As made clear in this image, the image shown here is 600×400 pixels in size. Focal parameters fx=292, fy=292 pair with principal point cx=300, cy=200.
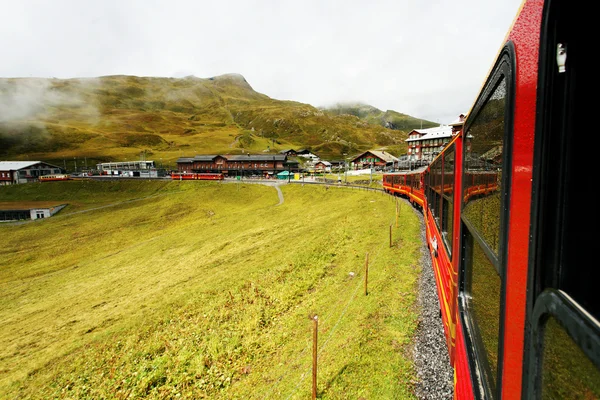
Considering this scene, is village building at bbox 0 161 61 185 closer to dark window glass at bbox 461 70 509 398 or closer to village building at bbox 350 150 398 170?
village building at bbox 350 150 398 170

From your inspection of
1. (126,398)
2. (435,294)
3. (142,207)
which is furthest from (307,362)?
(142,207)

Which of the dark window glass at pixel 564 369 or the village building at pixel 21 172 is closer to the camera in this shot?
the dark window glass at pixel 564 369

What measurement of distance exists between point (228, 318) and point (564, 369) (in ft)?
44.0

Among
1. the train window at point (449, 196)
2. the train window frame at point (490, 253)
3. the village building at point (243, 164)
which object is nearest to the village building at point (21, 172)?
the village building at point (243, 164)

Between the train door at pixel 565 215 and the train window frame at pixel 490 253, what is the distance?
1.86 feet

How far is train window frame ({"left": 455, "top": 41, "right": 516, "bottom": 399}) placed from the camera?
1922mm

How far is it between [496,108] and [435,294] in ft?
31.3

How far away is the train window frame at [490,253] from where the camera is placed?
6.31ft

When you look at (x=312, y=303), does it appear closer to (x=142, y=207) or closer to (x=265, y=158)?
(x=142, y=207)

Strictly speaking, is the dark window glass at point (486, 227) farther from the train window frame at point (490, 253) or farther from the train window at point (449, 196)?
the train window at point (449, 196)

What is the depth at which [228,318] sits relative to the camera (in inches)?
513

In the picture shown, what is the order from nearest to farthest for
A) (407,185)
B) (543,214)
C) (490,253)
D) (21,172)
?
(543,214) → (490,253) → (407,185) → (21,172)

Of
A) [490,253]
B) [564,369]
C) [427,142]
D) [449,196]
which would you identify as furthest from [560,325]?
[427,142]

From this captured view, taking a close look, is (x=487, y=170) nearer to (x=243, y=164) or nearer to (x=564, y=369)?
(x=564, y=369)
